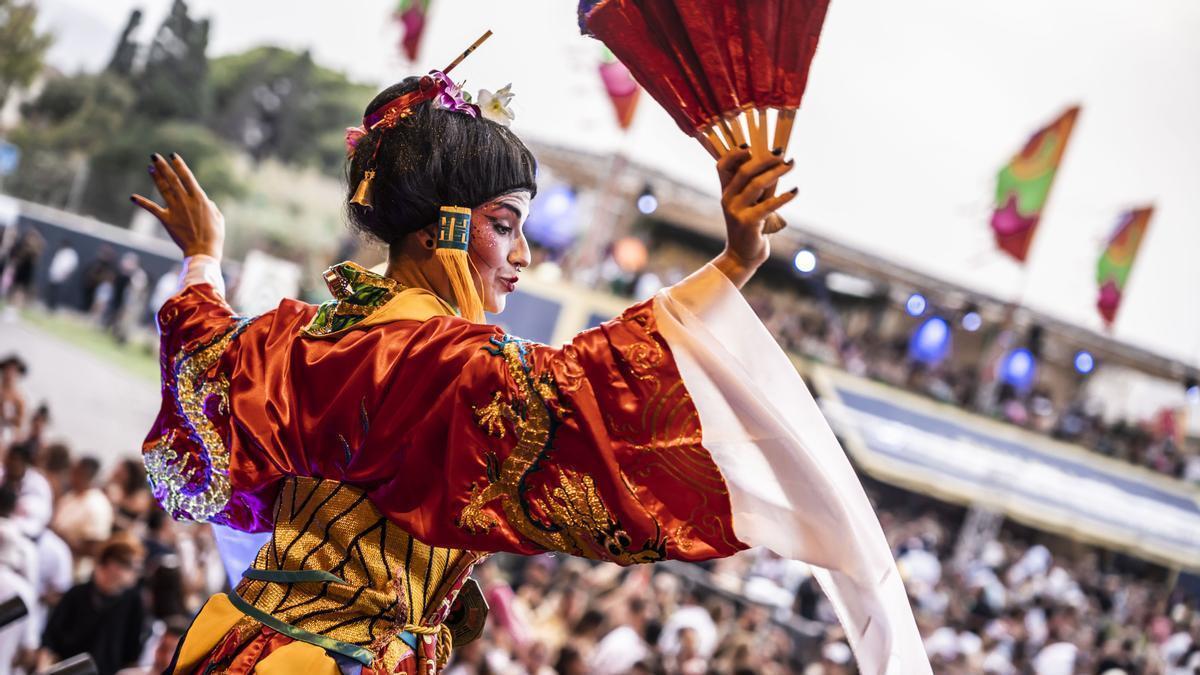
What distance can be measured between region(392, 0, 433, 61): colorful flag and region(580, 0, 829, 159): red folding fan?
1031 centimetres

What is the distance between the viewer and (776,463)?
141cm

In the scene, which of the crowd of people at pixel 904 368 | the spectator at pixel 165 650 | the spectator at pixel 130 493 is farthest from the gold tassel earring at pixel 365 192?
the crowd of people at pixel 904 368

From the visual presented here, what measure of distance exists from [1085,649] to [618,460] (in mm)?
10124

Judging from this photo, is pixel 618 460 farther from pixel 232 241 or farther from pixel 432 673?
pixel 232 241

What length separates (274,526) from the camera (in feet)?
5.40

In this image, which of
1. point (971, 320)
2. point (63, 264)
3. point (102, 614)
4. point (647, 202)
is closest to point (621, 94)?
point (647, 202)

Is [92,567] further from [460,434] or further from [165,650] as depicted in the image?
[460,434]

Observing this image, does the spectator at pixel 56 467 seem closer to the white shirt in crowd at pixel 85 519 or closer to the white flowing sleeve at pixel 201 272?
the white shirt in crowd at pixel 85 519

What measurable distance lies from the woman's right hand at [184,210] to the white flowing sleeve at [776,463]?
1.11m

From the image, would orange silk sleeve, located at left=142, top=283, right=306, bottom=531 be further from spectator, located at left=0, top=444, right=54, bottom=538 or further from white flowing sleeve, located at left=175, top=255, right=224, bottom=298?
spectator, located at left=0, top=444, right=54, bottom=538

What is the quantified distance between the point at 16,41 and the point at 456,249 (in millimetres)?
5046

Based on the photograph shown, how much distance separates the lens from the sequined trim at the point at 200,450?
1.70m

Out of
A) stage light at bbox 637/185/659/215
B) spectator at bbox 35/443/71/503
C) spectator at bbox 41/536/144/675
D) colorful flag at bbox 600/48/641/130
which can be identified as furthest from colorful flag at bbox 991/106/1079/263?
spectator at bbox 41/536/144/675

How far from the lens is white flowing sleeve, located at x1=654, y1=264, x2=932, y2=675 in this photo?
139 centimetres
